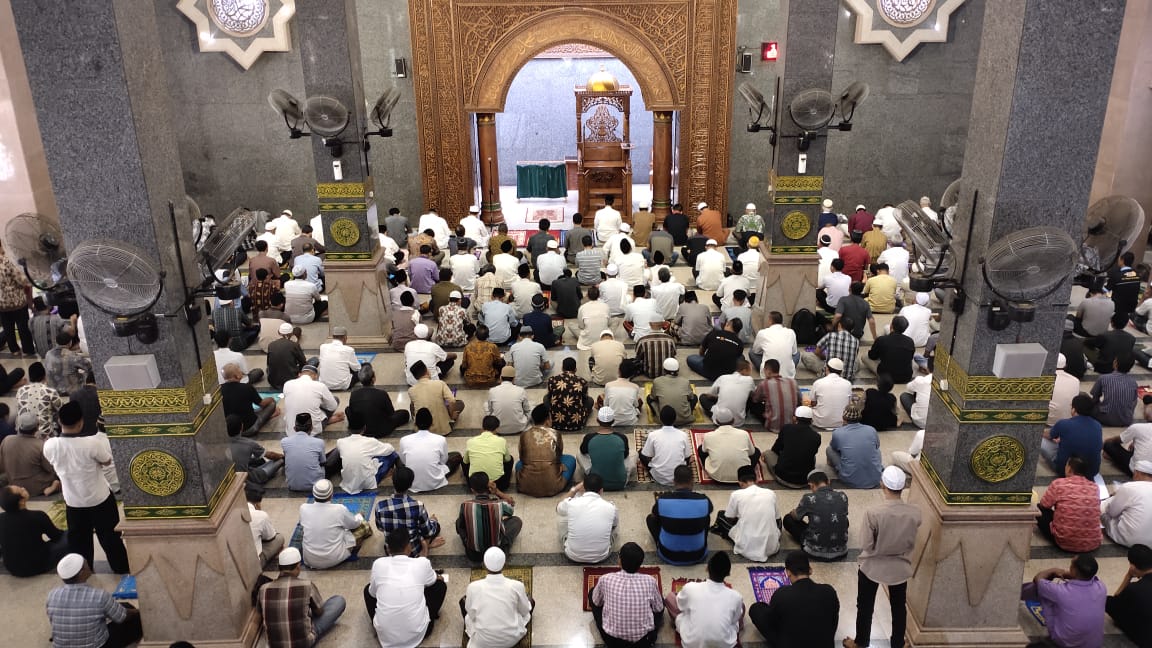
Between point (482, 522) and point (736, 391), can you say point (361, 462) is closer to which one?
point (482, 522)

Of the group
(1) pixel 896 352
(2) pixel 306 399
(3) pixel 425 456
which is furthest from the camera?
(1) pixel 896 352

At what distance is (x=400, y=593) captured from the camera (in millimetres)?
4777

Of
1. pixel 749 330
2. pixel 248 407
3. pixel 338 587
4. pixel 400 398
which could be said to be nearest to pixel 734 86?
pixel 749 330

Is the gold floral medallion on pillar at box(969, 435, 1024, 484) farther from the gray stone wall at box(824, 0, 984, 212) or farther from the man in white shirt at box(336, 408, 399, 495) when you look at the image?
the gray stone wall at box(824, 0, 984, 212)

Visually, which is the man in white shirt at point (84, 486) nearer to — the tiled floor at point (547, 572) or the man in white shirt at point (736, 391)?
the tiled floor at point (547, 572)

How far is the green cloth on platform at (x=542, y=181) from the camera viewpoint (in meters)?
15.4

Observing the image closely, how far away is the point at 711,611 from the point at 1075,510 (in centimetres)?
259

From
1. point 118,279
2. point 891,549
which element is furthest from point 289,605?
point 891,549

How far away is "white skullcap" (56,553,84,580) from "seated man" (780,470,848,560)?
13.6 feet

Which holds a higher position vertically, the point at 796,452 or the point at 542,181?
the point at 542,181

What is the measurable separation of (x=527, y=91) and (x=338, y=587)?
12.9 metres

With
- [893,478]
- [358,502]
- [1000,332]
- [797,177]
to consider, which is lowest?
[358,502]

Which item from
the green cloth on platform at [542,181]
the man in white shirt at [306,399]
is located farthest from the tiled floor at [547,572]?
the green cloth on platform at [542,181]

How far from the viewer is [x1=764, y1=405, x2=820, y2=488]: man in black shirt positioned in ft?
20.5
